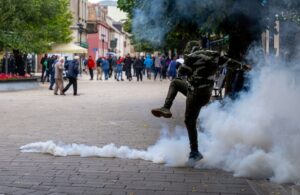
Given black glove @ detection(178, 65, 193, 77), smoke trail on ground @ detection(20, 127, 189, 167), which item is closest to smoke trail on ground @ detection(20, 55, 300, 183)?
smoke trail on ground @ detection(20, 127, 189, 167)

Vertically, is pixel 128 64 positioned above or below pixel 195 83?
below

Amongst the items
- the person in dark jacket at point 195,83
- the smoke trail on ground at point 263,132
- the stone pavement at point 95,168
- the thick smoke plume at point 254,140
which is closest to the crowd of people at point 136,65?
the stone pavement at point 95,168

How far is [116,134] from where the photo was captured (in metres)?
10.2

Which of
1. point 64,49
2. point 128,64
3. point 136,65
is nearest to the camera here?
point 136,65

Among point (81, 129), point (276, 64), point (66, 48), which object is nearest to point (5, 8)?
point (66, 48)

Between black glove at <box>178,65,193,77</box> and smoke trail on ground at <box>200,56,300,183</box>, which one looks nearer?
smoke trail on ground at <box>200,56,300,183</box>

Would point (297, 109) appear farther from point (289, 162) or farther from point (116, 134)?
point (116, 134)

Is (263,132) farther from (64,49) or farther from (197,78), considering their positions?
(64,49)

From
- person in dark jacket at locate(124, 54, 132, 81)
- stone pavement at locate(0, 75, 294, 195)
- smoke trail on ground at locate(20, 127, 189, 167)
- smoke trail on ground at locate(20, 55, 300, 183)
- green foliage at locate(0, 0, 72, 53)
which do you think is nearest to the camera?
stone pavement at locate(0, 75, 294, 195)

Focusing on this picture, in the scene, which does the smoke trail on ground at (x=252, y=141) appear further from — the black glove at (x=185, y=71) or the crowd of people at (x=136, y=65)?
the crowd of people at (x=136, y=65)

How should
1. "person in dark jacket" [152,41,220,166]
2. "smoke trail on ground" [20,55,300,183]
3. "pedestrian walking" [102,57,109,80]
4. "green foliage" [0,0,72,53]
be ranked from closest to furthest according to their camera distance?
"smoke trail on ground" [20,55,300,183], "person in dark jacket" [152,41,220,166], "green foliage" [0,0,72,53], "pedestrian walking" [102,57,109,80]

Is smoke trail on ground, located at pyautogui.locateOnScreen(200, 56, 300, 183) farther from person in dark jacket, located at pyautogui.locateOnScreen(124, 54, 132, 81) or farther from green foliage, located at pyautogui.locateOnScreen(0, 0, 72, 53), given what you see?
person in dark jacket, located at pyautogui.locateOnScreen(124, 54, 132, 81)

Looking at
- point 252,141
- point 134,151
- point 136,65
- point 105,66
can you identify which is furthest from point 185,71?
point 105,66

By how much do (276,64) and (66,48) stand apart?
30949 mm
